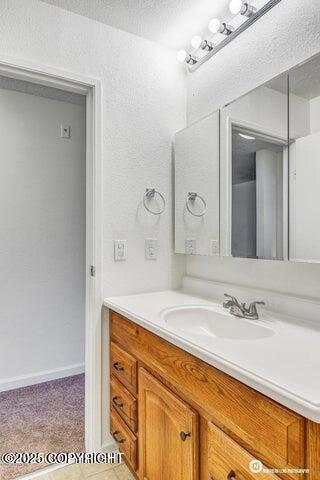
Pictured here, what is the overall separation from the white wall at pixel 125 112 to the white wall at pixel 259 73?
183 mm

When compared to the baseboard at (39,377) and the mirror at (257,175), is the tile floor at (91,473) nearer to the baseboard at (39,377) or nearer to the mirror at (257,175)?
the baseboard at (39,377)

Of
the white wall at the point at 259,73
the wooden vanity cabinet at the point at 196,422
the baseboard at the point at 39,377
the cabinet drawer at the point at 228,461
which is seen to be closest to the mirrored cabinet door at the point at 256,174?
the white wall at the point at 259,73

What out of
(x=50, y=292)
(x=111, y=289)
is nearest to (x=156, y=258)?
(x=111, y=289)

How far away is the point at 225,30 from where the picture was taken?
1.54 meters

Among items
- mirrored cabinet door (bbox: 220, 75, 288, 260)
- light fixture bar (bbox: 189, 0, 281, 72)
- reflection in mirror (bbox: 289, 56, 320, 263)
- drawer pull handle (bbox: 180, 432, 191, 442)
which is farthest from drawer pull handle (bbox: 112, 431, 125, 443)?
light fixture bar (bbox: 189, 0, 281, 72)

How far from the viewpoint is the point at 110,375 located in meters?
1.66

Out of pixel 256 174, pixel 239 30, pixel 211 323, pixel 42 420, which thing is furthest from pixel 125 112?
pixel 42 420

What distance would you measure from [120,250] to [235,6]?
1316 mm

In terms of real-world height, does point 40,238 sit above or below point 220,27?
below

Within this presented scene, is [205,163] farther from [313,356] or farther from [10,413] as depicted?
[10,413]

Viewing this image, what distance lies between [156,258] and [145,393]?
2.55ft

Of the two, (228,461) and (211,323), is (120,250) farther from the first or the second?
(228,461)

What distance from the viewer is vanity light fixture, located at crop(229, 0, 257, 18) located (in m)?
1.41

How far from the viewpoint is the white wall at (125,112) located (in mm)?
1530
